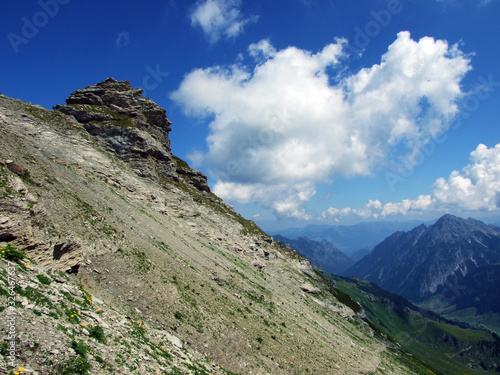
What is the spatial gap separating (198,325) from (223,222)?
169 ft

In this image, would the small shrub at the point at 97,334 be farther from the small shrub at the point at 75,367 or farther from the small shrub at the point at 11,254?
the small shrub at the point at 11,254

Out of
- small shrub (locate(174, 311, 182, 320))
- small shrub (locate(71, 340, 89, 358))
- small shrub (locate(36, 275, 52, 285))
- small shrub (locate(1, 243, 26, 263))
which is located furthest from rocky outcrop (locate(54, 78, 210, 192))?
small shrub (locate(71, 340, 89, 358))

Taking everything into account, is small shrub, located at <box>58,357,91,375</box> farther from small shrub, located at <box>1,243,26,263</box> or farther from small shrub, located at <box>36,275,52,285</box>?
small shrub, located at <box>1,243,26,263</box>

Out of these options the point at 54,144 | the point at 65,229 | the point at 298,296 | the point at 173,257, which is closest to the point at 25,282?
the point at 65,229

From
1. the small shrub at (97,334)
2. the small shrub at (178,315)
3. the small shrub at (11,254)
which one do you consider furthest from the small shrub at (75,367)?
the small shrub at (178,315)

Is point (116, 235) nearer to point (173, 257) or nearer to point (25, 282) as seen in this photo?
point (173, 257)

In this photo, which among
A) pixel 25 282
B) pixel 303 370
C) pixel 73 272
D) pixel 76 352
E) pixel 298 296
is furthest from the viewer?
pixel 298 296

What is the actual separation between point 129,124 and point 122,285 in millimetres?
70009

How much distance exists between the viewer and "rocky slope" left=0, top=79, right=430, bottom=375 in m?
14.8

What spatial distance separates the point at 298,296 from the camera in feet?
213

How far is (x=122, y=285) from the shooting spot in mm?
25656

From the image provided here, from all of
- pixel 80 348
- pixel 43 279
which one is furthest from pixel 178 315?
pixel 80 348

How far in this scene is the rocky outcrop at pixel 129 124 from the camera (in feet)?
250

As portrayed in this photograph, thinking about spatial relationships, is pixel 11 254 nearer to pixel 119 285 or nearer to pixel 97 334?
pixel 97 334
